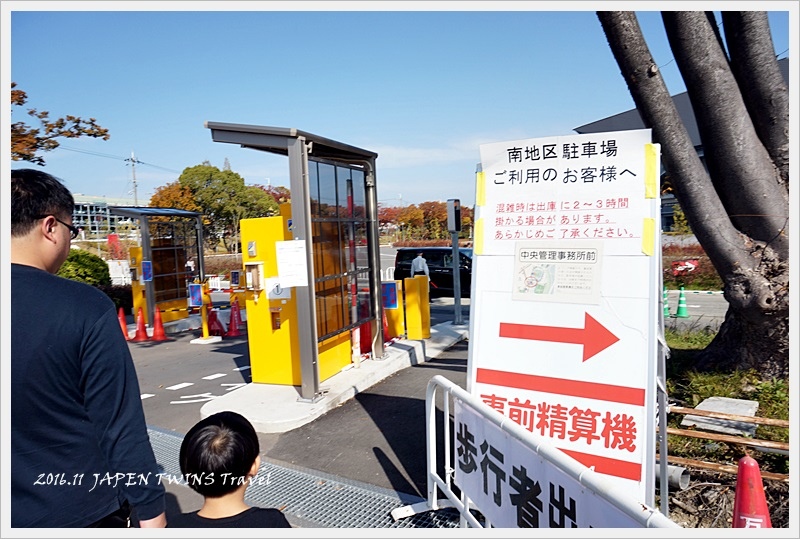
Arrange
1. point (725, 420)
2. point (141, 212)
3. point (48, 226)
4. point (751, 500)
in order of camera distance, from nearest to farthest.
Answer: point (48, 226) → point (751, 500) → point (725, 420) → point (141, 212)

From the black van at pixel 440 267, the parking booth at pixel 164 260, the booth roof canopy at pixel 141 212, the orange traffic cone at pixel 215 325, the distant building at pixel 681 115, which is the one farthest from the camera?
the distant building at pixel 681 115

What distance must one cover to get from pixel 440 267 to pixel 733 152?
14.1 metres

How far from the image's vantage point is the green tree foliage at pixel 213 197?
28375mm

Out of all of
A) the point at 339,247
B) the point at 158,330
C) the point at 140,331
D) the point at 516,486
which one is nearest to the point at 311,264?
→ the point at 339,247

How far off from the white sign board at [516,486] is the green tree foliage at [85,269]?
14434mm

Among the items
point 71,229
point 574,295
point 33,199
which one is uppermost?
point 33,199

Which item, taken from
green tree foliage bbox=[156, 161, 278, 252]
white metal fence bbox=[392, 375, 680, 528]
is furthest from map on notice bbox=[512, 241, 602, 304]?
green tree foliage bbox=[156, 161, 278, 252]

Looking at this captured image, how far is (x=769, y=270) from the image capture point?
181 inches

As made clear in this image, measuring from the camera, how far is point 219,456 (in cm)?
198

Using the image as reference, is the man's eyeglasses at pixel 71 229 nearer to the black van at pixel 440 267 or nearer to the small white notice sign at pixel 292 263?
the small white notice sign at pixel 292 263

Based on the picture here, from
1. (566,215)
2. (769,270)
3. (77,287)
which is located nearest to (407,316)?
(769,270)

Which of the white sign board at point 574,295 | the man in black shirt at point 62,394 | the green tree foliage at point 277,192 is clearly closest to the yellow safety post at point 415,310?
the white sign board at point 574,295

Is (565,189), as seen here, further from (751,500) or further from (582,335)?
(751,500)

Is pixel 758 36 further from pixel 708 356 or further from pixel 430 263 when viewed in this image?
pixel 430 263
